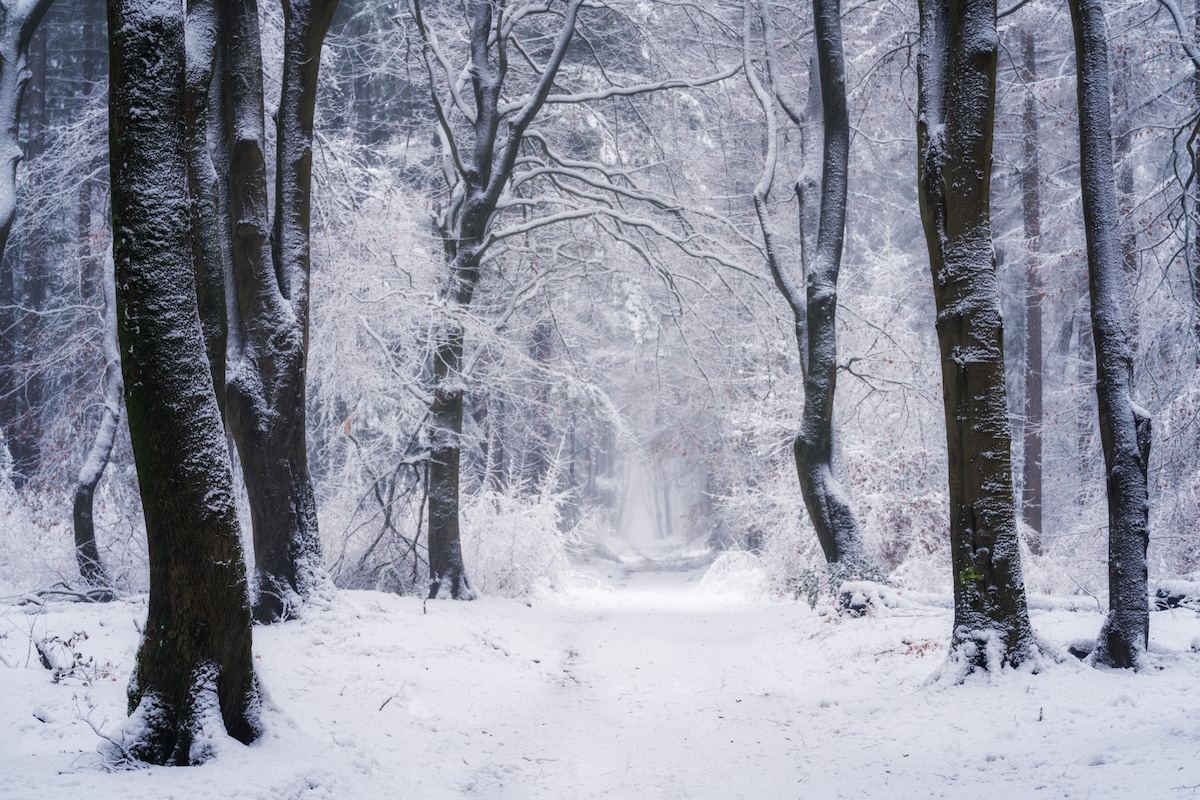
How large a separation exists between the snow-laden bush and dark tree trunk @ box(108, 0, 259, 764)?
9.27 meters

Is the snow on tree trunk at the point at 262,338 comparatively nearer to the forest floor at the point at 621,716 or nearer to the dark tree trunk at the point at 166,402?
the forest floor at the point at 621,716

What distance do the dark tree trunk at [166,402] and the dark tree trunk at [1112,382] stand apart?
5378mm

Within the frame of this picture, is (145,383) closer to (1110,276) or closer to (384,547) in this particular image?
(1110,276)

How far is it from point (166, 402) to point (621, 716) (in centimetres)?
412

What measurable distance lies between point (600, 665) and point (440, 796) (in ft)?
13.6

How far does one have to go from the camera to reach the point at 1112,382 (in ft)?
19.2

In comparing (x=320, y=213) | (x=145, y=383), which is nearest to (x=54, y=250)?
(x=320, y=213)

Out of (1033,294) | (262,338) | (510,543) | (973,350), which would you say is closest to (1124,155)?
(1033,294)

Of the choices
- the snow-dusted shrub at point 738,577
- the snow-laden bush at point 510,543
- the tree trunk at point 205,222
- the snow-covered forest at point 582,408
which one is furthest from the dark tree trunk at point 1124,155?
the tree trunk at point 205,222

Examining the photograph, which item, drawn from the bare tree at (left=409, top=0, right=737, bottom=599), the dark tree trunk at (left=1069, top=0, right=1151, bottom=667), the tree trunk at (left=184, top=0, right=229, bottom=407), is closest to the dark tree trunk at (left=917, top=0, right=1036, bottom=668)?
the dark tree trunk at (left=1069, top=0, right=1151, bottom=667)

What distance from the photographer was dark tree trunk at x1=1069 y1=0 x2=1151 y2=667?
5.49 metres

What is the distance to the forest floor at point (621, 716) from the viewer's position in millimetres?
3818

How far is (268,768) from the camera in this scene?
11.8 ft

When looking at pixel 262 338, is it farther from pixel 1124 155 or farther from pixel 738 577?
pixel 1124 155
